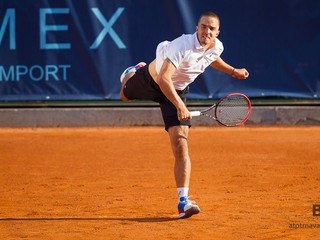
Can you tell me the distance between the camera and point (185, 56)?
7039 millimetres

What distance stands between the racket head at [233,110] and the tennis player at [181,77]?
0.74 ft

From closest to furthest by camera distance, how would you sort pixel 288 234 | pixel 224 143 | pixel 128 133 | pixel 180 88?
pixel 288 234 < pixel 180 88 < pixel 224 143 < pixel 128 133

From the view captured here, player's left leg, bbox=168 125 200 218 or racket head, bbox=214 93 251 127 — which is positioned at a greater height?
racket head, bbox=214 93 251 127

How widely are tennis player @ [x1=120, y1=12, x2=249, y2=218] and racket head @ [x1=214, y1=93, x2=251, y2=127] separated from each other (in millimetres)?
226

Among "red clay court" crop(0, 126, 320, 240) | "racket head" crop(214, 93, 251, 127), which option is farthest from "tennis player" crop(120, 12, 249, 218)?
"red clay court" crop(0, 126, 320, 240)

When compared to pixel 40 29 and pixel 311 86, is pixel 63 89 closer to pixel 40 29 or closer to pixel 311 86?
pixel 40 29

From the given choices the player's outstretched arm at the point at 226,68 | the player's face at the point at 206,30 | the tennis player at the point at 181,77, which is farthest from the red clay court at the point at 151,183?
the player's face at the point at 206,30

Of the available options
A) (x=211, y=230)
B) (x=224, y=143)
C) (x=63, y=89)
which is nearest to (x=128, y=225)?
(x=211, y=230)

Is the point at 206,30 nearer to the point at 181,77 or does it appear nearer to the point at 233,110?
the point at 181,77

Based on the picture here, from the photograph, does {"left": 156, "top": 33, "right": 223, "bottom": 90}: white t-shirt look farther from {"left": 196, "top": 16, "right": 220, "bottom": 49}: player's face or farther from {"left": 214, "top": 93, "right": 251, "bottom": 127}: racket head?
{"left": 214, "top": 93, "right": 251, "bottom": 127}: racket head

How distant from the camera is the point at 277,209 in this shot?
7488 mm

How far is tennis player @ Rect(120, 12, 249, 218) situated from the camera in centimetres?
692

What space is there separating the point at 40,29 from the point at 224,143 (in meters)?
3.34

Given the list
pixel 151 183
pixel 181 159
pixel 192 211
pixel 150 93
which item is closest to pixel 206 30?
pixel 150 93
